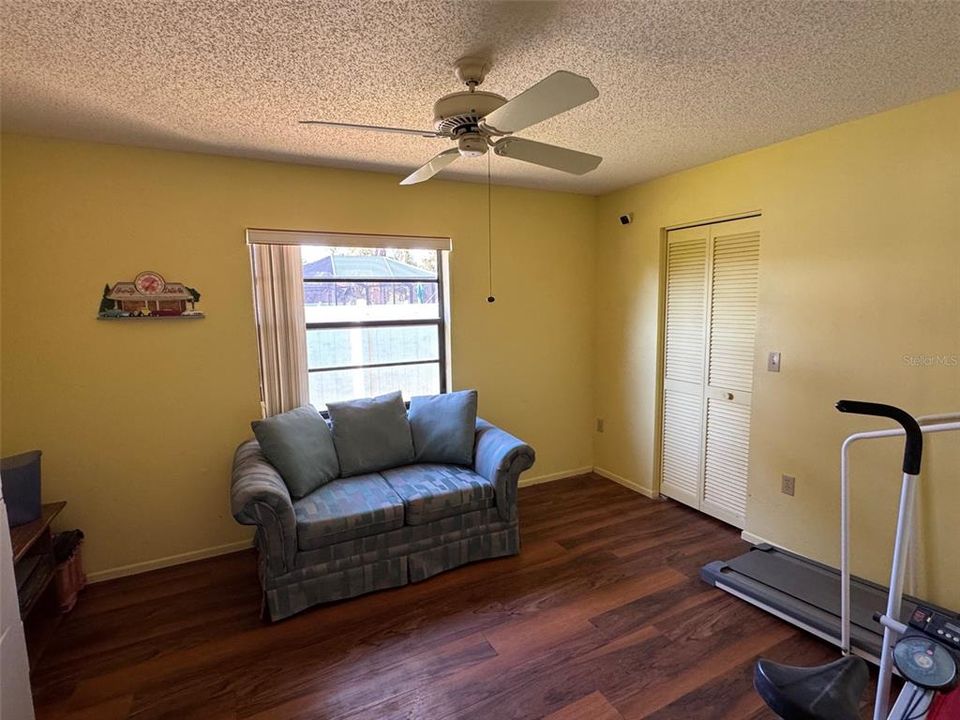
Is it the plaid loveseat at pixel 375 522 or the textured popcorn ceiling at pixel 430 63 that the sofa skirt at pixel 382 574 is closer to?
the plaid loveseat at pixel 375 522

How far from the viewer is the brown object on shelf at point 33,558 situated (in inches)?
78.8

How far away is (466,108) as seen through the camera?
1651 millimetres

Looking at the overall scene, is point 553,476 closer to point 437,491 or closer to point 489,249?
point 437,491

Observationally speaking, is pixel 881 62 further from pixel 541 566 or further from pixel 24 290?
pixel 24 290

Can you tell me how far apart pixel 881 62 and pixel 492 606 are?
293 centimetres

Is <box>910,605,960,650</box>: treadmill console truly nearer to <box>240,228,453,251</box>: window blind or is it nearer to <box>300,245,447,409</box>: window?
<box>300,245,447,409</box>: window

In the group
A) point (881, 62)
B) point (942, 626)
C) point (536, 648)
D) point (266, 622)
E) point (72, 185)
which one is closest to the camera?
point (942, 626)

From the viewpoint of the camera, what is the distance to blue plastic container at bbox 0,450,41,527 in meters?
2.16

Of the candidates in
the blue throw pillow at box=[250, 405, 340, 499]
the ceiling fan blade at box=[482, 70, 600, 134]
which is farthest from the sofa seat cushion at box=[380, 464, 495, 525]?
the ceiling fan blade at box=[482, 70, 600, 134]

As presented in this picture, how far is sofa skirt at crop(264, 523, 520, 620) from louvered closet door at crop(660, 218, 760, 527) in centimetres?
149

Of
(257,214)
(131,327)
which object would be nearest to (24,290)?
(131,327)

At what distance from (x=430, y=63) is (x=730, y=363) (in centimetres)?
260

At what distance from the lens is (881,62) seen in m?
1.76

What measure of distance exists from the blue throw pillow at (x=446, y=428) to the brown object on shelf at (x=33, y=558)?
1.93m
